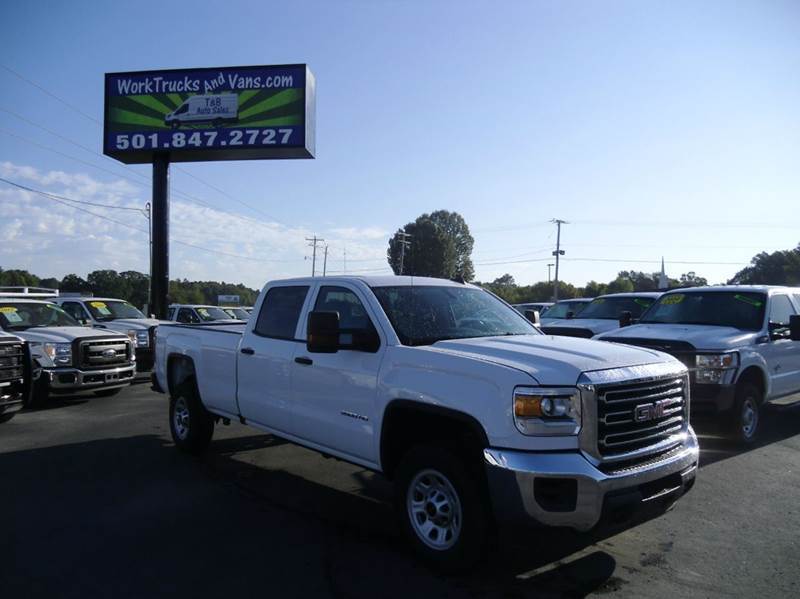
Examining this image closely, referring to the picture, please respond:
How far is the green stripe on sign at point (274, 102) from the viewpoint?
22.0 metres

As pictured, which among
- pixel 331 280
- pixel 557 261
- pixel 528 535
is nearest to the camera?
pixel 528 535

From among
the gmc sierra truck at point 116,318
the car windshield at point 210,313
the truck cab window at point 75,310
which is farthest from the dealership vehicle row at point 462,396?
the car windshield at point 210,313

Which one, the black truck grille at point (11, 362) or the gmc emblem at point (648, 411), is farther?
the black truck grille at point (11, 362)

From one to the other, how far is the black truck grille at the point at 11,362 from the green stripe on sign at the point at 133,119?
1507 cm

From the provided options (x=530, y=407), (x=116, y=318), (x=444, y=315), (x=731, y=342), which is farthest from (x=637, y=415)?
(x=116, y=318)

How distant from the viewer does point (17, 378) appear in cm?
868

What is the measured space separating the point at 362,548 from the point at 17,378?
6.47 metres

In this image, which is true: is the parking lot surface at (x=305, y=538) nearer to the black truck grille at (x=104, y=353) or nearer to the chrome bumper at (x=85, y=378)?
the chrome bumper at (x=85, y=378)

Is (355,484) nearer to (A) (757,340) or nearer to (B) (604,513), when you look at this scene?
(B) (604,513)

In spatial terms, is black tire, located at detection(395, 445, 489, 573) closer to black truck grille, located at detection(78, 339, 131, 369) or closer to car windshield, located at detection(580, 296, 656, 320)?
black truck grille, located at detection(78, 339, 131, 369)

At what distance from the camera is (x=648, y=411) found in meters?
4.17

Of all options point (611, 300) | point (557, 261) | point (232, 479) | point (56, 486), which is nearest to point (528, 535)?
point (232, 479)

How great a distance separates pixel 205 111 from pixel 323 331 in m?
19.6

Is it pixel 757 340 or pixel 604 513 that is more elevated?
pixel 757 340
